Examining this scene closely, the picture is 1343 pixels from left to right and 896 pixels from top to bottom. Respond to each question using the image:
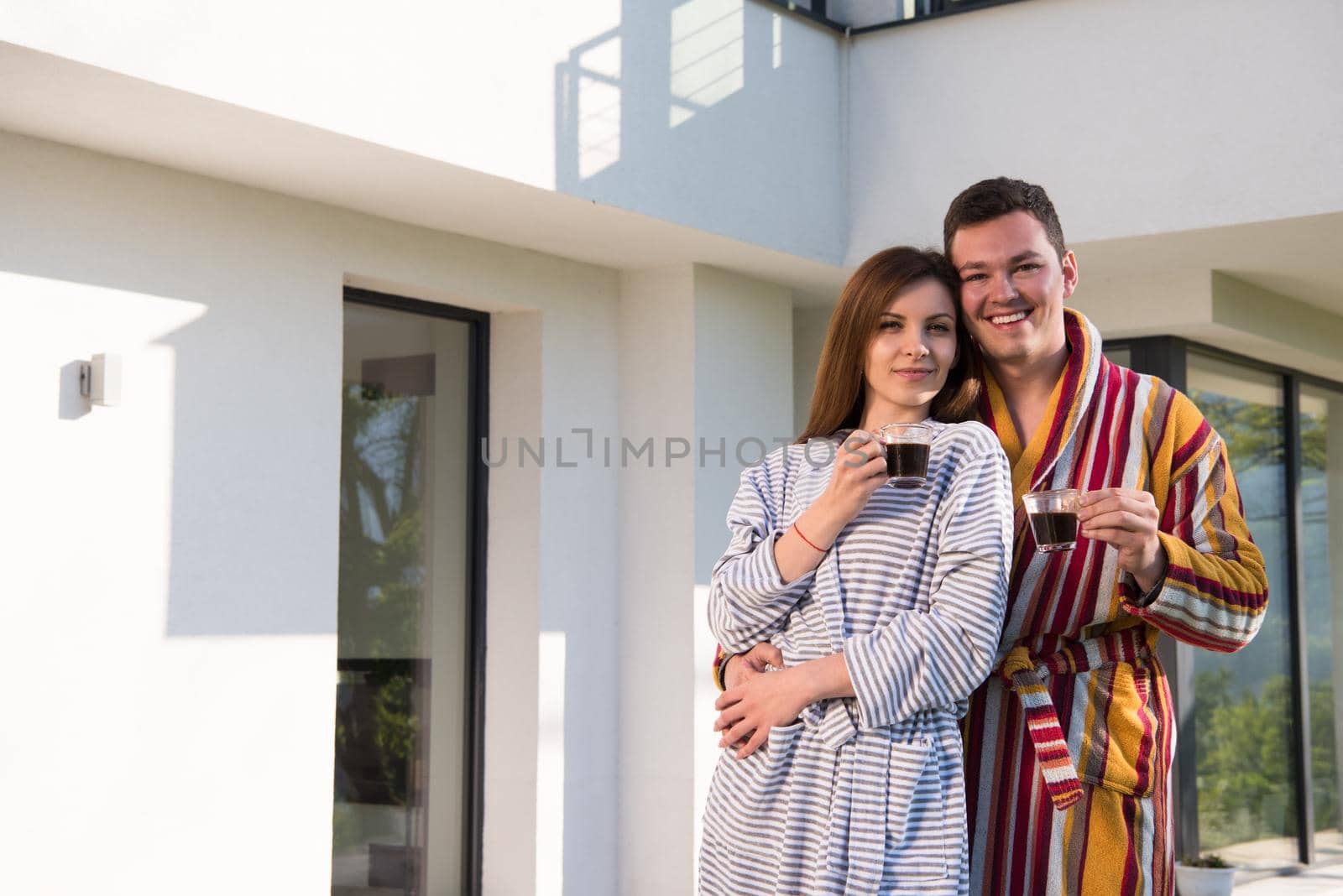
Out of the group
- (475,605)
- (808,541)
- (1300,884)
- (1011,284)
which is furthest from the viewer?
(1300,884)

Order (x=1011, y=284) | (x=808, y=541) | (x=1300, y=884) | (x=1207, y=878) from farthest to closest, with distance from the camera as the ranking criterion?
(x=1300, y=884), (x=1207, y=878), (x=1011, y=284), (x=808, y=541)

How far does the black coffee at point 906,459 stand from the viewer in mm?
1925

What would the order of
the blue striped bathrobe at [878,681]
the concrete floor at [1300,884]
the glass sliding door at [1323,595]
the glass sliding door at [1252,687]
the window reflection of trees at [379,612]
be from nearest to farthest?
the blue striped bathrobe at [878,681] < the window reflection of trees at [379,612] < the concrete floor at [1300,884] < the glass sliding door at [1252,687] < the glass sliding door at [1323,595]

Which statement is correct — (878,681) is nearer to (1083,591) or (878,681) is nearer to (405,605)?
(1083,591)

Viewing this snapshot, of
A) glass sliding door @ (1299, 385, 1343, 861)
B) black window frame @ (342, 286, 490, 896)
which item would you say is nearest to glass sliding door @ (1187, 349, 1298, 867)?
glass sliding door @ (1299, 385, 1343, 861)

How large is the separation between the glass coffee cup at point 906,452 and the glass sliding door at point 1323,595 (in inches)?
232

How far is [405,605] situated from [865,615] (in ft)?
12.4

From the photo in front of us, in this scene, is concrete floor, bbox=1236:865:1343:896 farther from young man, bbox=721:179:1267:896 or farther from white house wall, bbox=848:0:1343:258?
young man, bbox=721:179:1267:896

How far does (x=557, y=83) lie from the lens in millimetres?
4789

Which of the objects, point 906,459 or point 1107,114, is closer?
point 906,459

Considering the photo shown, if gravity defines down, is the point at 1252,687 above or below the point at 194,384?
below

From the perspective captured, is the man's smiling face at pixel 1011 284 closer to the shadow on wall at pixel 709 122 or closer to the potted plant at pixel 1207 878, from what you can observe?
the shadow on wall at pixel 709 122

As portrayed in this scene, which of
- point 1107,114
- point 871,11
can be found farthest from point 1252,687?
point 871,11

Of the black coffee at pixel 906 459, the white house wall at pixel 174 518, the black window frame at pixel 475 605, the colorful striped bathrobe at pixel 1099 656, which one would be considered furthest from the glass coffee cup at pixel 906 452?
the black window frame at pixel 475 605
